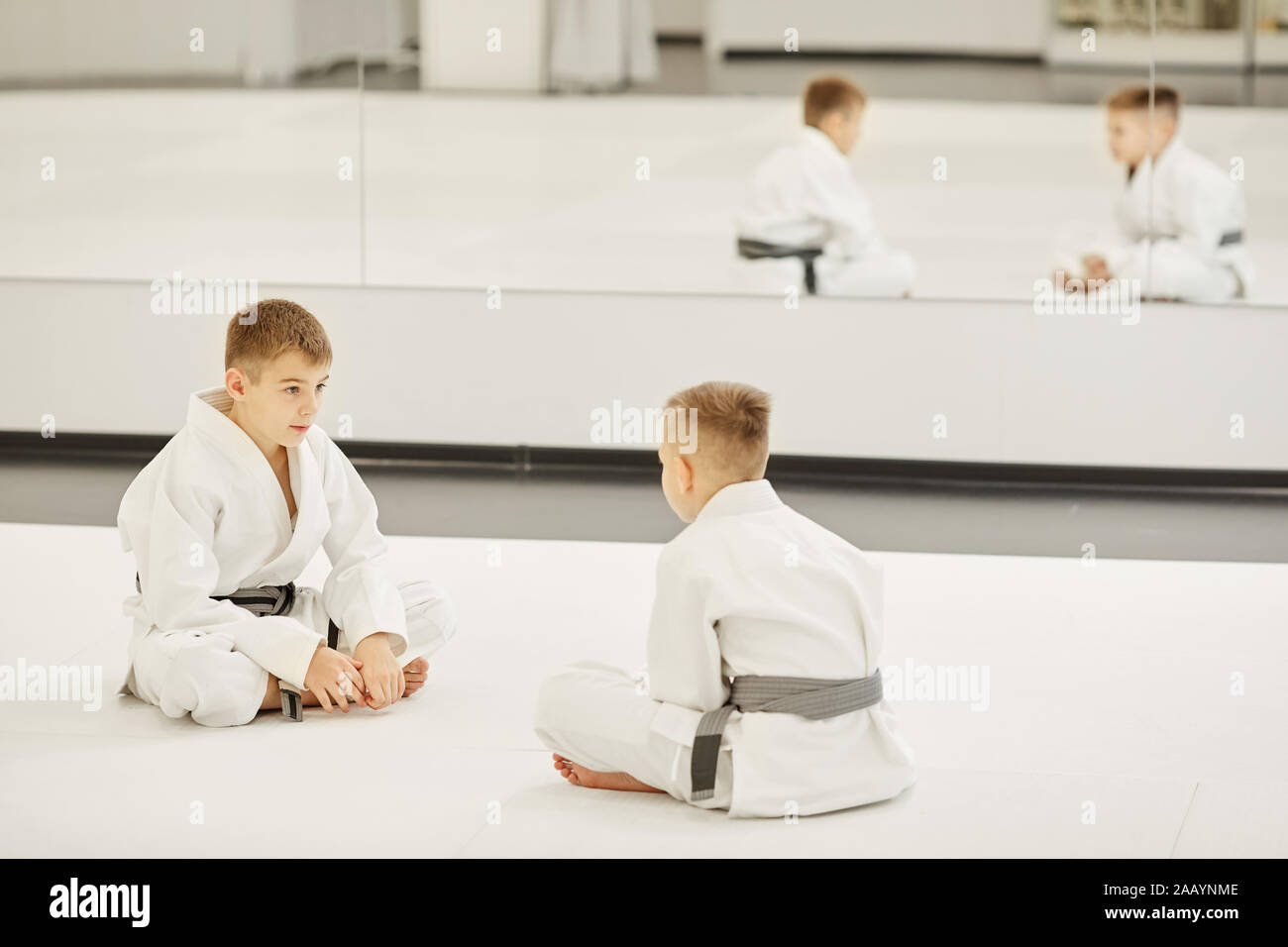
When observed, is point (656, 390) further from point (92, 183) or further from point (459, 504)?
point (92, 183)

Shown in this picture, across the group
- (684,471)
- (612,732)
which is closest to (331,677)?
(612,732)

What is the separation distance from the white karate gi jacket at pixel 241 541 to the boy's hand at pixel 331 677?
2 centimetres

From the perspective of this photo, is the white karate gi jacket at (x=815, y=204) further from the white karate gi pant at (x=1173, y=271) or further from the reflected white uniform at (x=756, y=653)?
the reflected white uniform at (x=756, y=653)

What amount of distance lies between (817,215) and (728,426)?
2.55 meters

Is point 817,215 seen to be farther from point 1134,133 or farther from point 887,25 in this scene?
point 1134,133

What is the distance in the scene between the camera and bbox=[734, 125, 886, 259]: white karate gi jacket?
4875 millimetres

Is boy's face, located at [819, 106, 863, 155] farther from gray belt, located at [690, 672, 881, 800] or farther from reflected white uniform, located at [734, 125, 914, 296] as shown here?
gray belt, located at [690, 672, 881, 800]

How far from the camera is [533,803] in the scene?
98.0 inches

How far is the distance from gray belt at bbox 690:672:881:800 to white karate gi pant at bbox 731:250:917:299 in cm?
252

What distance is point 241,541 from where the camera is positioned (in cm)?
284

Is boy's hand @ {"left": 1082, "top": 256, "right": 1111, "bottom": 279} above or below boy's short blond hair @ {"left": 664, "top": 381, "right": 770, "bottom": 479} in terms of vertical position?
above

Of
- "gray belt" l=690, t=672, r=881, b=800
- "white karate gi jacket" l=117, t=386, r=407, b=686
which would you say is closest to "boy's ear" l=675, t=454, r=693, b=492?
"gray belt" l=690, t=672, r=881, b=800

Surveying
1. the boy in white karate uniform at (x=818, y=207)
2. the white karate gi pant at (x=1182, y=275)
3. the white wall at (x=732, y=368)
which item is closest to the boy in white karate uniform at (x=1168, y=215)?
the white karate gi pant at (x=1182, y=275)

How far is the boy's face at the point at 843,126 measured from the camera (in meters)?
4.88
